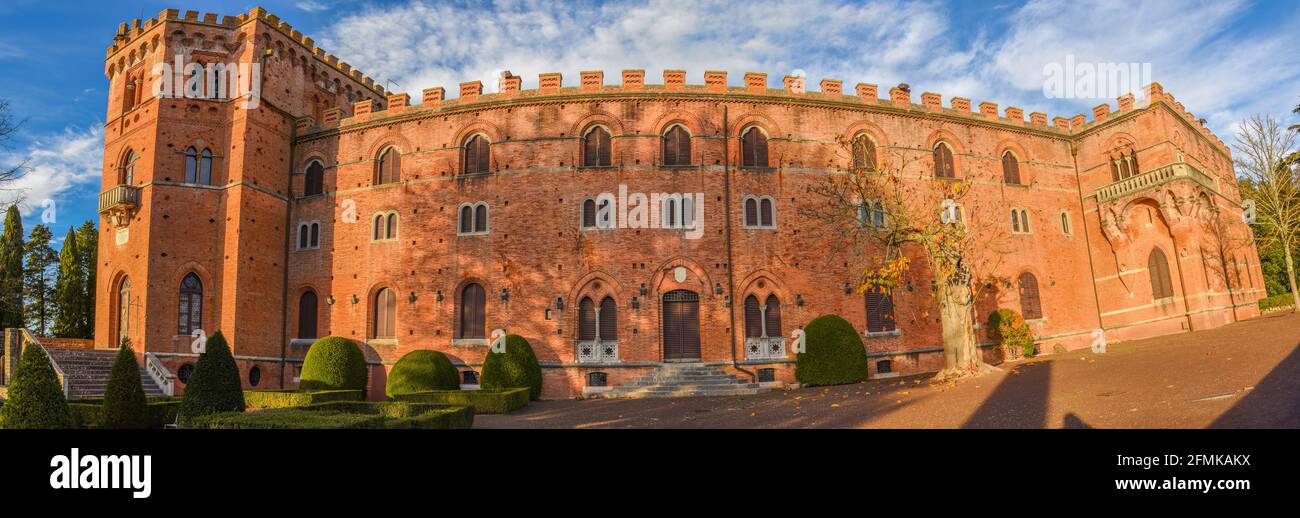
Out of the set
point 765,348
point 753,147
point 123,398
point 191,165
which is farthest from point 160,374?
point 753,147

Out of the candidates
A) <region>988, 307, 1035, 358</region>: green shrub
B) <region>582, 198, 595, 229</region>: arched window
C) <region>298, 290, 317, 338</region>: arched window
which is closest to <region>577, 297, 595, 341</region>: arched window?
<region>582, 198, 595, 229</region>: arched window

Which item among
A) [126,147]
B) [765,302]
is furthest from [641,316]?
[126,147]

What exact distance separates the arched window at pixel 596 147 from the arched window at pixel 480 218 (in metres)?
4.16

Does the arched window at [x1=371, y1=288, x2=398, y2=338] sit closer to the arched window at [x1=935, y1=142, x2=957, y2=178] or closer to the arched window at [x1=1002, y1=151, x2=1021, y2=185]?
the arched window at [x1=935, y1=142, x2=957, y2=178]

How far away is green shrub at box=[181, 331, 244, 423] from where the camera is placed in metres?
15.2

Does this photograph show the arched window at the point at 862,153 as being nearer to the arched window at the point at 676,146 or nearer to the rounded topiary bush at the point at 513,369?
the arched window at the point at 676,146

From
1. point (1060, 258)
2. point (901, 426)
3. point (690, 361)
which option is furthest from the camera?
point (1060, 258)

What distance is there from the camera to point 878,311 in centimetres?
2538

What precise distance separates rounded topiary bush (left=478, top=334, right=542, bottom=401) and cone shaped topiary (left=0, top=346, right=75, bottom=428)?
448 inches

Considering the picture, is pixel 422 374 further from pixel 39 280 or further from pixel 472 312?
pixel 39 280

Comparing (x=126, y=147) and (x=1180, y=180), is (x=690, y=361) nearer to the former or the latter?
(x=1180, y=180)

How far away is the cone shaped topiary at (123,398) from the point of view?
14.1 metres

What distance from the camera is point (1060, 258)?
28469 millimetres

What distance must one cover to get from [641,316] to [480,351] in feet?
19.7
